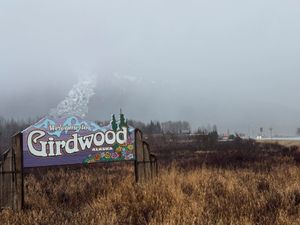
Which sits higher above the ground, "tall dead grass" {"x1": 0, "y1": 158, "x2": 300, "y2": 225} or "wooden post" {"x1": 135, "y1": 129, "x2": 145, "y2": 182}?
"wooden post" {"x1": 135, "y1": 129, "x2": 145, "y2": 182}

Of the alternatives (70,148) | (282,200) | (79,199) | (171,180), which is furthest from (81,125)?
(282,200)

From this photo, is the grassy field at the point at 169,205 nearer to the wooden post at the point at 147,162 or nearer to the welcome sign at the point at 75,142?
the wooden post at the point at 147,162

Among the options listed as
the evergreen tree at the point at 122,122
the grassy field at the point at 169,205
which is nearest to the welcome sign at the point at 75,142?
the evergreen tree at the point at 122,122

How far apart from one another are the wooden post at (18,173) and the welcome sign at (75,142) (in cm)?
22

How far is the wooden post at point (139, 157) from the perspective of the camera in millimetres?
9227

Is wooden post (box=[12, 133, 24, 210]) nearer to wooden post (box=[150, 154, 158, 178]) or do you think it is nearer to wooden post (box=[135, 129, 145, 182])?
wooden post (box=[135, 129, 145, 182])

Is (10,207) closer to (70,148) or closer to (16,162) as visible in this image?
(16,162)

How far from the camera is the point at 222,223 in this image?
5.16m

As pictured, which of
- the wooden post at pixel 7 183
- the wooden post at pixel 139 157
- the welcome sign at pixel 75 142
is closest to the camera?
the wooden post at pixel 7 183

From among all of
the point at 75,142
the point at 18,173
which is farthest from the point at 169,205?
the point at 75,142

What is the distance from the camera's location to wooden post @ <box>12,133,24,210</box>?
7.29 m

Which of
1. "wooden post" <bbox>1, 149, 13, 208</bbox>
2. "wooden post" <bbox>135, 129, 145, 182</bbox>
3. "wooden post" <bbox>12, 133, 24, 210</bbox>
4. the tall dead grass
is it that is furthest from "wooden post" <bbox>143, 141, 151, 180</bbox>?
"wooden post" <bbox>1, 149, 13, 208</bbox>

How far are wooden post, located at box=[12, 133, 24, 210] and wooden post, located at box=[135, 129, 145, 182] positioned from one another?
2.54 m

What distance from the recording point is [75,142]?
859cm
